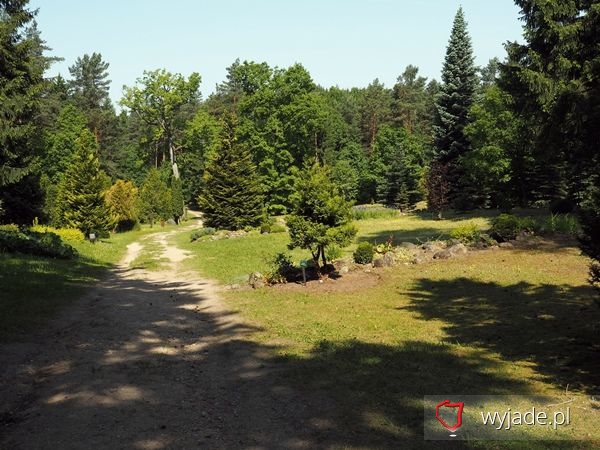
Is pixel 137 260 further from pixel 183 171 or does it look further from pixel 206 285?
pixel 183 171

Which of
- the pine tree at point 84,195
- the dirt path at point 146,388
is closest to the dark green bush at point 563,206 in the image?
the dirt path at point 146,388

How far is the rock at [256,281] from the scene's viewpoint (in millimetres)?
18844

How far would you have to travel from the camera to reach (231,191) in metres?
39.6

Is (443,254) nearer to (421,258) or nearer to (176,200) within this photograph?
(421,258)

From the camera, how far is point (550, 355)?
10.1 meters

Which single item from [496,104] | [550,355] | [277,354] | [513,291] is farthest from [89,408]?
[496,104]

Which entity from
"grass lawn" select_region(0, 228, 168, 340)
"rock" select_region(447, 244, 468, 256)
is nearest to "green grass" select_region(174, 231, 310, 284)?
"grass lawn" select_region(0, 228, 168, 340)

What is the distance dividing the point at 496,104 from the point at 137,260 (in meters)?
28.8

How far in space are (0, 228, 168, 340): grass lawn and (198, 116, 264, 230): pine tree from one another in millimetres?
14058

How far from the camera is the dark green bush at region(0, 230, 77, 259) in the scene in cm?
2320

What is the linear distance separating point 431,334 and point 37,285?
1382 cm

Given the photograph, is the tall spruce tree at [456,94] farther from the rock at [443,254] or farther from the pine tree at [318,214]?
the pine tree at [318,214]

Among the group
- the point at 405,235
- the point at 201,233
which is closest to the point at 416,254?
the point at 405,235

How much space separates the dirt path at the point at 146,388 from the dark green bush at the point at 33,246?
11159 mm
